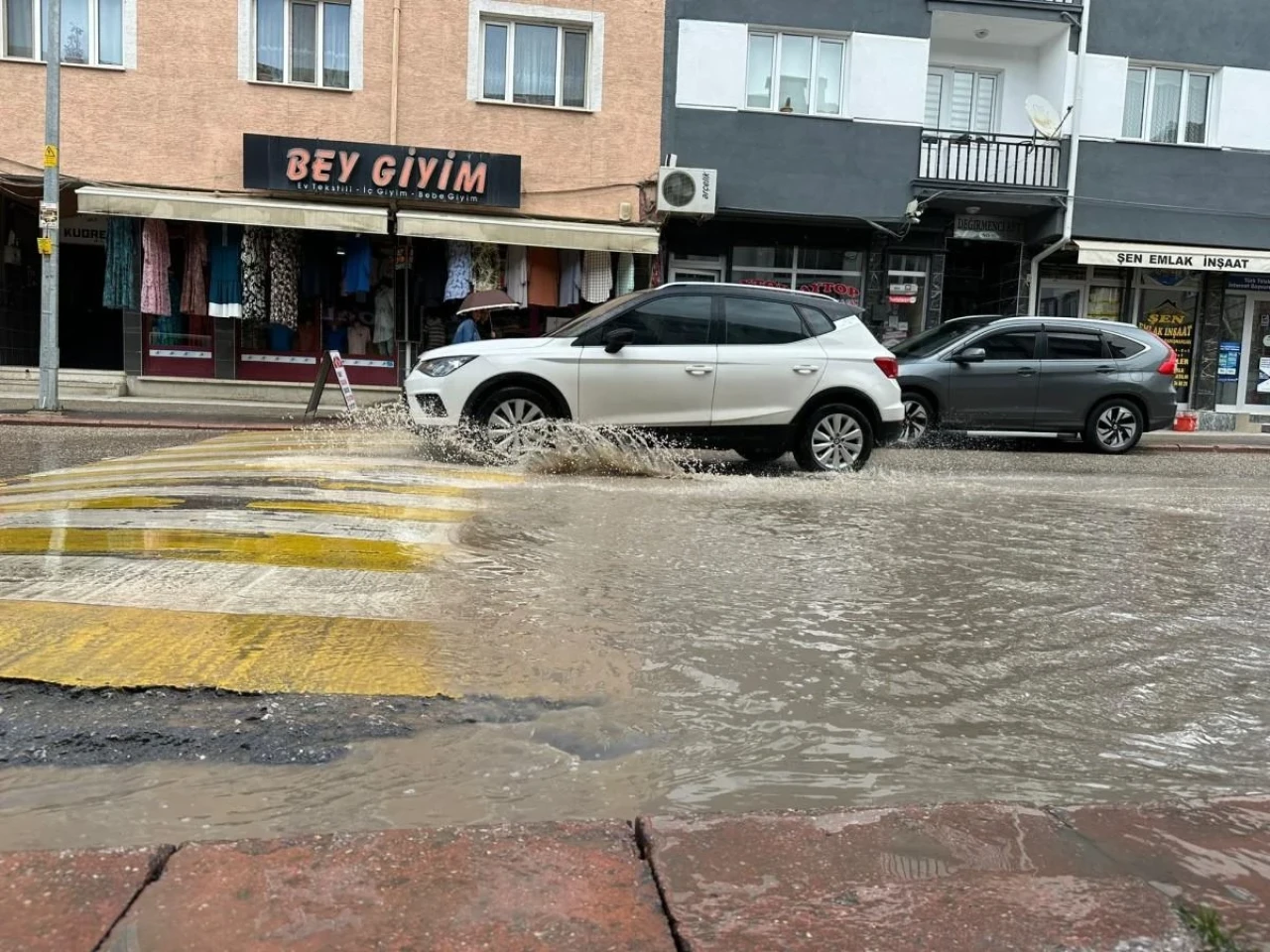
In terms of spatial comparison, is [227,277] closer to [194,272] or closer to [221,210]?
[194,272]

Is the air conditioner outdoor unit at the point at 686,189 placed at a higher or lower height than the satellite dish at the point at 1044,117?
lower

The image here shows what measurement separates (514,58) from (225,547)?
13.1 m

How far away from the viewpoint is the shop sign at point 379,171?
49.2 ft

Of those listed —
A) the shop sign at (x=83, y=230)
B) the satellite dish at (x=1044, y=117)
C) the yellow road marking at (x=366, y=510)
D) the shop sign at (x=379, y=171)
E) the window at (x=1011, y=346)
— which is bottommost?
the yellow road marking at (x=366, y=510)

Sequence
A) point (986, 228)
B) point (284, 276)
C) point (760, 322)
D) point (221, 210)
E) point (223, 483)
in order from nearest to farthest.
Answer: point (223, 483) → point (760, 322) → point (221, 210) → point (284, 276) → point (986, 228)

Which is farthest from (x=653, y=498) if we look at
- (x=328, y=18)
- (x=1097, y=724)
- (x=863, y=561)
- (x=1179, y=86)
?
(x=1179, y=86)

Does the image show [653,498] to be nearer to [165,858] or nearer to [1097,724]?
[1097,724]

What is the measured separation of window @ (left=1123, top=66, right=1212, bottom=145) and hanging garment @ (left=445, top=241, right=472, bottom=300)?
1151cm

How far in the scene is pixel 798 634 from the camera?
12.6 ft

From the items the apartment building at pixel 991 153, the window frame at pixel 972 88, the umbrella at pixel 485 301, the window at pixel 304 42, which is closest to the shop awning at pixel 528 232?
the umbrella at pixel 485 301

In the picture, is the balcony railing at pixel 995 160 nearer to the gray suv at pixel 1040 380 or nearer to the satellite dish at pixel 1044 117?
the satellite dish at pixel 1044 117

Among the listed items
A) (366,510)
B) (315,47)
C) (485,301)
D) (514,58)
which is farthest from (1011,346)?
(315,47)

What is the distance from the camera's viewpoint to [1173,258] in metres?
16.7

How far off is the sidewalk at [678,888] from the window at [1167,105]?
18.0 m
